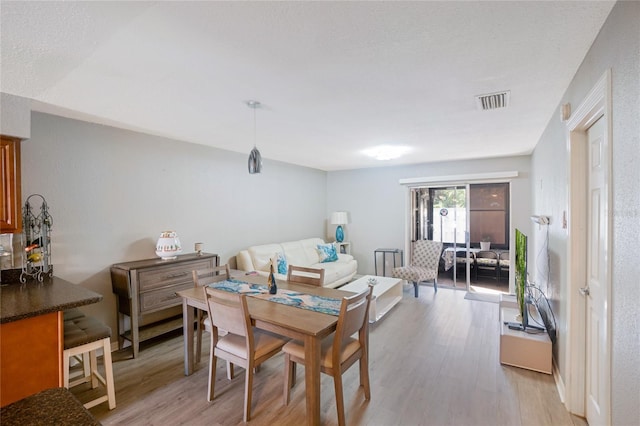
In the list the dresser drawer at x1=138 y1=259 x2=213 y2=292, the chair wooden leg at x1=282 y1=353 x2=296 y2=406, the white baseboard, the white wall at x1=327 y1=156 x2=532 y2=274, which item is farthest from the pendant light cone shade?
the white wall at x1=327 y1=156 x2=532 y2=274

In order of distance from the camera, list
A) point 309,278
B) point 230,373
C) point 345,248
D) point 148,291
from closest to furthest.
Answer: point 230,373 < point 309,278 < point 148,291 < point 345,248

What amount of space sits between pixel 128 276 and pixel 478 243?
241 inches

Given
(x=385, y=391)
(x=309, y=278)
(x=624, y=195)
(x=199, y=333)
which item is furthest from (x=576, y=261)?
(x=199, y=333)

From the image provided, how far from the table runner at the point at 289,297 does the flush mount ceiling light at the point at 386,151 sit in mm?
2542

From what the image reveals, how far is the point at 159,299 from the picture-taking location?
10.2ft

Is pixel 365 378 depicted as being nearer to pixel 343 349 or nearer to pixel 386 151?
pixel 343 349

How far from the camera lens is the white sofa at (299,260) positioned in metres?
4.45

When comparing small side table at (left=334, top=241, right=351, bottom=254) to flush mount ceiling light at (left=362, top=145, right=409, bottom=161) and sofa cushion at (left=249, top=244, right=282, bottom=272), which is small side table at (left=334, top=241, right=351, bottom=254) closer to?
sofa cushion at (left=249, top=244, right=282, bottom=272)

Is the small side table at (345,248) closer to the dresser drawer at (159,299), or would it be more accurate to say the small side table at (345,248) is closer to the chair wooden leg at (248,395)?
the dresser drawer at (159,299)

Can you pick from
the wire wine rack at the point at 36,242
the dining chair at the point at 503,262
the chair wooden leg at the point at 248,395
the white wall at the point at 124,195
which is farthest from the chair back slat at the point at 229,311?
the dining chair at the point at 503,262

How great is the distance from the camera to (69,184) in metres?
2.87

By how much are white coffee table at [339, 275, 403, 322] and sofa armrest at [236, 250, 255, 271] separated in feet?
4.71

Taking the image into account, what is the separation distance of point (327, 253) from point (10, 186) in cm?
440

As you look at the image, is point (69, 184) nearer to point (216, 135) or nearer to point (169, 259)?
point (169, 259)
